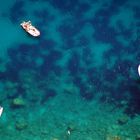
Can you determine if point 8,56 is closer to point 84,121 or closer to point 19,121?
point 19,121

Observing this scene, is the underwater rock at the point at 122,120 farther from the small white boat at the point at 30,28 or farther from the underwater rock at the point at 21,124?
the small white boat at the point at 30,28

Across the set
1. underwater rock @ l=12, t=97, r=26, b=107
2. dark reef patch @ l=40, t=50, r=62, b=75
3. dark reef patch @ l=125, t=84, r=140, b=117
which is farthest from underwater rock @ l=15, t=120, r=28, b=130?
dark reef patch @ l=125, t=84, r=140, b=117

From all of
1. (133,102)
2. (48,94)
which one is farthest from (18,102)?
(133,102)

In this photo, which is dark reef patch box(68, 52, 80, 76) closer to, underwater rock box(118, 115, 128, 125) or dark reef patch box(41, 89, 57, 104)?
dark reef patch box(41, 89, 57, 104)

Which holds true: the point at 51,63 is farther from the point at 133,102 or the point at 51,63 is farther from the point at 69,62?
the point at 133,102

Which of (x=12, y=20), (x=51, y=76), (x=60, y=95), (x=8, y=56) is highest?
(x=12, y=20)

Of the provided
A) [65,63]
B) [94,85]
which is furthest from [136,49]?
[65,63]
